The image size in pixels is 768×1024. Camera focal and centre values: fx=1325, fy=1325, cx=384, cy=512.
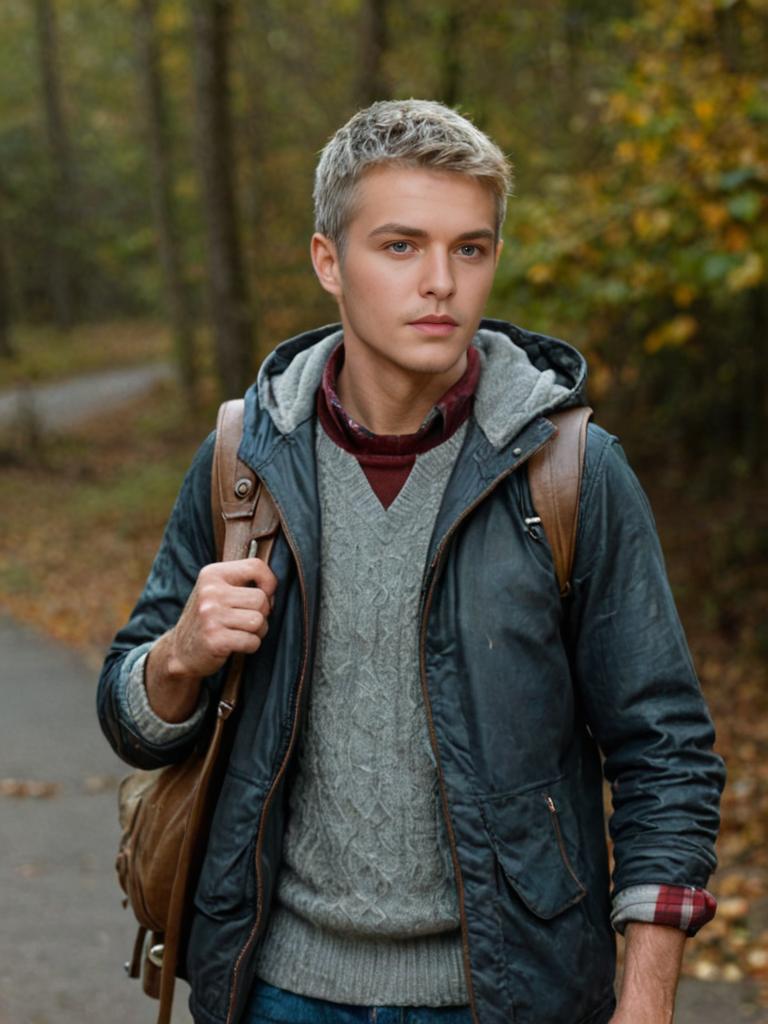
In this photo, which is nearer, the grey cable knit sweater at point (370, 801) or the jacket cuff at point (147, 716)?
the grey cable knit sweater at point (370, 801)

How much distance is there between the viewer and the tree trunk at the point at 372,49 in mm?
12094

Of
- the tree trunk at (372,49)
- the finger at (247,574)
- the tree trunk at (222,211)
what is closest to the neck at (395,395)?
the finger at (247,574)

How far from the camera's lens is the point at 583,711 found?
2211 mm

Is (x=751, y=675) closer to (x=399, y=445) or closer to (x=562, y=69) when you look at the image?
(x=562, y=69)

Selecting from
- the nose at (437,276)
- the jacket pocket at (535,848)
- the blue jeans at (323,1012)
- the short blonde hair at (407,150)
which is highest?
the short blonde hair at (407,150)

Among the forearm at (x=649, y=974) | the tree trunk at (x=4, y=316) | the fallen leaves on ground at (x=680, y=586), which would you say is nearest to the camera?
the forearm at (x=649, y=974)

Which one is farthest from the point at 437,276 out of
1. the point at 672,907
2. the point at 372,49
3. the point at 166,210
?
the point at 166,210

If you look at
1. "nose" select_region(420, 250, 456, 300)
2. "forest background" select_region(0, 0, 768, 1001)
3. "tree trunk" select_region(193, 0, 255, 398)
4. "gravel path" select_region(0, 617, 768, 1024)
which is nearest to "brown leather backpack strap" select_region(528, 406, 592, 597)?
"nose" select_region(420, 250, 456, 300)

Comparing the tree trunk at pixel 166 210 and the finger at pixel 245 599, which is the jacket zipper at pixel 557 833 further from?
the tree trunk at pixel 166 210

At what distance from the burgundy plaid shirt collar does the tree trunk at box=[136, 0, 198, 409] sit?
21.3 m

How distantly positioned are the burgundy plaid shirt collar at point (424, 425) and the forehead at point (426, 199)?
0.91 feet

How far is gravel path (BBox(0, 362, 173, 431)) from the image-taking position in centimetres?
2132

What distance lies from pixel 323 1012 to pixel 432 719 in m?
0.53

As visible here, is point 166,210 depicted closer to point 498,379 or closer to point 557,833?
point 498,379
